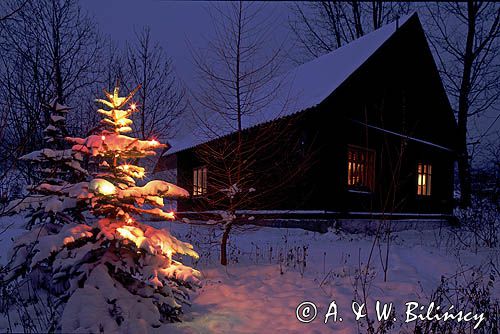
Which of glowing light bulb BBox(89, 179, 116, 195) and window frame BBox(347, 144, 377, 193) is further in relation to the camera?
window frame BBox(347, 144, 377, 193)

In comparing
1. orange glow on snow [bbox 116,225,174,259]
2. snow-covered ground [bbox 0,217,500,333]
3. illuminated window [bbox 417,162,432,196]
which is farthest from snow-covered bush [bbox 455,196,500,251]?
orange glow on snow [bbox 116,225,174,259]

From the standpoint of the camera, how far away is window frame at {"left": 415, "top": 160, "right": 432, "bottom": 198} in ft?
49.7

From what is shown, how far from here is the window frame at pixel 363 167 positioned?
12.2 metres

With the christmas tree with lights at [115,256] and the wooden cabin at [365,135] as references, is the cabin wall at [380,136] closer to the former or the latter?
the wooden cabin at [365,135]

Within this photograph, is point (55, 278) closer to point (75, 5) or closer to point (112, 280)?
point (112, 280)

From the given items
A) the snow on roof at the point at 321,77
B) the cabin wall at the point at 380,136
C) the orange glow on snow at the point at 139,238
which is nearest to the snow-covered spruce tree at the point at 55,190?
the orange glow on snow at the point at 139,238

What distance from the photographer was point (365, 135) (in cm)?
1255

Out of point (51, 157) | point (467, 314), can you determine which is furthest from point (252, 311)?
point (51, 157)

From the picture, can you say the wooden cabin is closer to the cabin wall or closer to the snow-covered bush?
the cabin wall

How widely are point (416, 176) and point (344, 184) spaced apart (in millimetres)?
4723

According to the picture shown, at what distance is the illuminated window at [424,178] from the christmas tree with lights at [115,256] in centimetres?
1361

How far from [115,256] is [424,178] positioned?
14.7 meters

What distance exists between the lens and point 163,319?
3.81 metres

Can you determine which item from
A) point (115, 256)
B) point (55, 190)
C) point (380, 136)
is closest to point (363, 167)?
point (380, 136)
